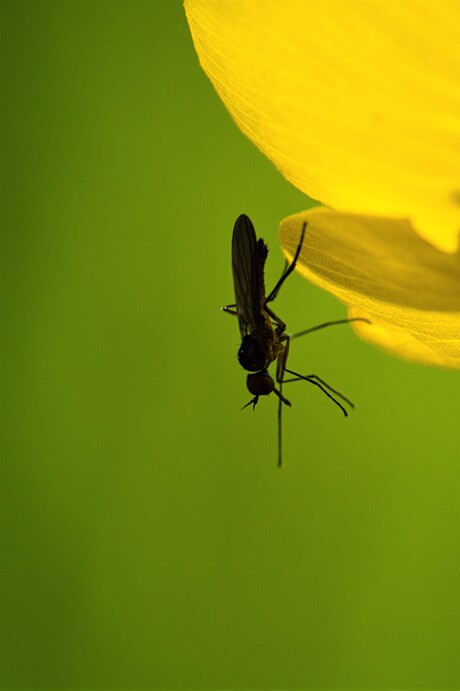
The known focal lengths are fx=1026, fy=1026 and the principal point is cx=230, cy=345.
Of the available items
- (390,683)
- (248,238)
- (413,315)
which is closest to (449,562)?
(390,683)

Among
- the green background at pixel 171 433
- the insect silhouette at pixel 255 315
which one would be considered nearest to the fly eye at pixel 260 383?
the insect silhouette at pixel 255 315

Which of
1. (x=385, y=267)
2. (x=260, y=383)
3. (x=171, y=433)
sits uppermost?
(x=385, y=267)

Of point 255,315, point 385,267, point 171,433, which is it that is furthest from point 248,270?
point 171,433

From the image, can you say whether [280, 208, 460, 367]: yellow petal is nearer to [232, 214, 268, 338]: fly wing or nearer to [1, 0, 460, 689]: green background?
[232, 214, 268, 338]: fly wing

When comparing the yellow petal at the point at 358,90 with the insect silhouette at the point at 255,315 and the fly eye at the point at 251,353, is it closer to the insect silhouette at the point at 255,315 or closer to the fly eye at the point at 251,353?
the insect silhouette at the point at 255,315

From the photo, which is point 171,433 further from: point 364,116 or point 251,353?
point 364,116

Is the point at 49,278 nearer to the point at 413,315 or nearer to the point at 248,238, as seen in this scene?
the point at 248,238

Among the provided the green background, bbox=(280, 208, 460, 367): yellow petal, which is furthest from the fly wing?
the green background
